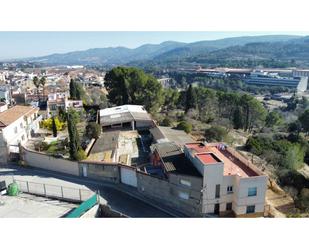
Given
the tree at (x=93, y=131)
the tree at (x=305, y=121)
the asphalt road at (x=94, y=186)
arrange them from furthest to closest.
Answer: the tree at (x=305, y=121) < the tree at (x=93, y=131) < the asphalt road at (x=94, y=186)

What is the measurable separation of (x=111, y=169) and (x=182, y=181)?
4140mm

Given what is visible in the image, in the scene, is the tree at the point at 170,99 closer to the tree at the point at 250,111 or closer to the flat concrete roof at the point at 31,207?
the tree at the point at 250,111

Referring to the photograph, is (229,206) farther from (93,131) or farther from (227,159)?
(93,131)

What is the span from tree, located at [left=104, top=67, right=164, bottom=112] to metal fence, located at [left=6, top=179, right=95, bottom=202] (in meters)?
15.6

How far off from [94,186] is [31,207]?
3.17 metres

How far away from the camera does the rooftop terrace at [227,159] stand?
13406 millimetres

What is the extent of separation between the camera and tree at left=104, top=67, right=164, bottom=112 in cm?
2945

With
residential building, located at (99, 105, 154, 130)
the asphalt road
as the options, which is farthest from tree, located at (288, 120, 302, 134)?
the asphalt road

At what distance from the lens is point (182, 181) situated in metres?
13.4

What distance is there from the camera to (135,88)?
30.0 meters

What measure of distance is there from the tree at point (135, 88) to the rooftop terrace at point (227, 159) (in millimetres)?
13899

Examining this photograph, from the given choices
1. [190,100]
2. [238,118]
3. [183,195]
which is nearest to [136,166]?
[183,195]

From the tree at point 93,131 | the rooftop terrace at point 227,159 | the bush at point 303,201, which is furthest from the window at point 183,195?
the tree at point 93,131

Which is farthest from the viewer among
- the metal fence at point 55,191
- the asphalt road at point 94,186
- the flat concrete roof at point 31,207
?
the metal fence at point 55,191
